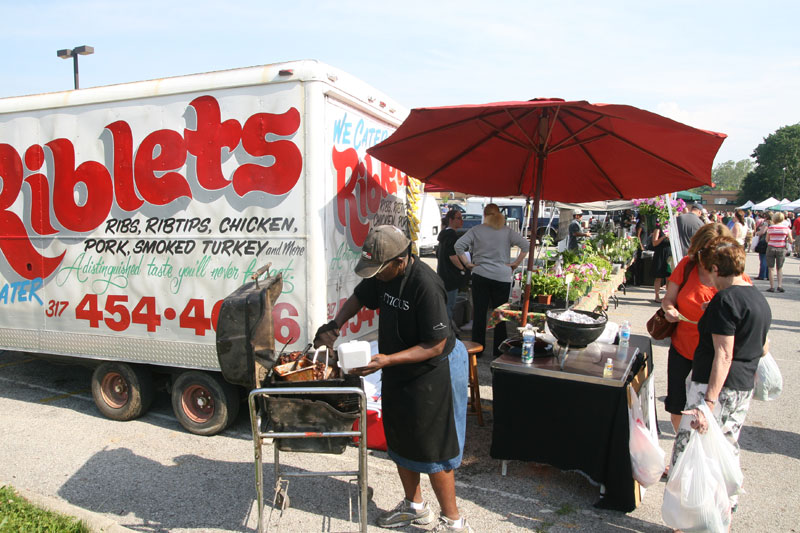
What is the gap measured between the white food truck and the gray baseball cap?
1393mm

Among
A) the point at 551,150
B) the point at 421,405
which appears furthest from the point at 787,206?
the point at 421,405

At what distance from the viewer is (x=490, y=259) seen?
20.1ft

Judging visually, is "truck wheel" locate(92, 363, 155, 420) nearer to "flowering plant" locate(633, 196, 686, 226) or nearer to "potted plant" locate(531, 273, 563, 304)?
"potted plant" locate(531, 273, 563, 304)

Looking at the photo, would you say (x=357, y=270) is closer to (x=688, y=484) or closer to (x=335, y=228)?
(x=335, y=228)

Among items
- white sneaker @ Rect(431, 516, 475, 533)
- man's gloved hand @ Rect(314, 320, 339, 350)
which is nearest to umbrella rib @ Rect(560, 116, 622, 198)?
man's gloved hand @ Rect(314, 320, 339, 350)

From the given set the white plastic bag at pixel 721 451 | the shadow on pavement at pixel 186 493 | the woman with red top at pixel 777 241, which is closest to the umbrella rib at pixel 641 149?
the white plastic bag at pixel 721 451

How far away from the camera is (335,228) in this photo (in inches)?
172

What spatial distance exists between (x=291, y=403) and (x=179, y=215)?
2400 millimetres

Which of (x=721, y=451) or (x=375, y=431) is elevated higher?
(x=721, y=451)

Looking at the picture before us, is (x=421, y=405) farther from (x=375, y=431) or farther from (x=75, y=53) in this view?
(x=75, y=53)

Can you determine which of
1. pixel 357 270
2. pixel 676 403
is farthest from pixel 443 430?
pixel 676 403

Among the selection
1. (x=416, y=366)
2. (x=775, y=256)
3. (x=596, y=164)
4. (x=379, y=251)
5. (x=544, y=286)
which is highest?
(x=596, y=164)

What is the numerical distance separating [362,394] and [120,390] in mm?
3336

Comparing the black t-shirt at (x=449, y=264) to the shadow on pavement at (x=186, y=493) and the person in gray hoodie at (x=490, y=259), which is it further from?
the shadow on pavement at (x=186, y=493)
